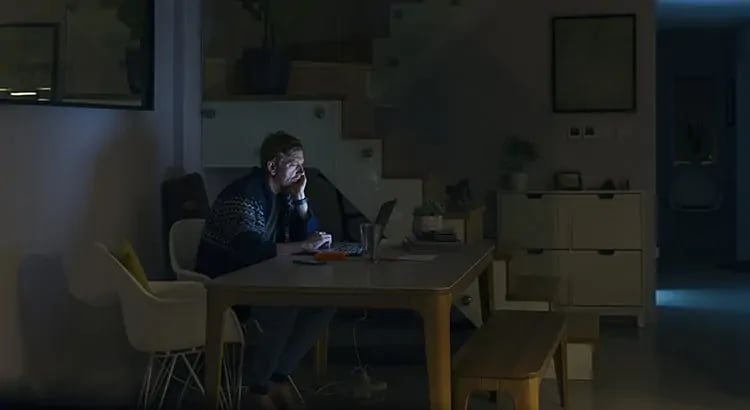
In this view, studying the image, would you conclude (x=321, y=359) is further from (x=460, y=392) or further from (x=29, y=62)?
(x=29, y=62)

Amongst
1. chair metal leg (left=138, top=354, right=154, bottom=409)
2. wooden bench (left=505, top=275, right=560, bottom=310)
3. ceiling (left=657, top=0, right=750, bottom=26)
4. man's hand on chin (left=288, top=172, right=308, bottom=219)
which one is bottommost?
chair metal leg (left=138, top=354, right=154, bottom=409)

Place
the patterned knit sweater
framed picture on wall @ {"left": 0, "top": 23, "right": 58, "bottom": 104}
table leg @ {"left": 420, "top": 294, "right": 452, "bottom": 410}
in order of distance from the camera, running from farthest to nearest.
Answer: framed picture on wall @ {"left": 0, "top": 23, "right": 58, "bottom": 104}
the patterned knit sweater
table leg @ {"left": 420, "top": 294, "right": 452, "bottom": 410}

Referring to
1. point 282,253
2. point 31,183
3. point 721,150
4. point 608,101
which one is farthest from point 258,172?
point 721,150

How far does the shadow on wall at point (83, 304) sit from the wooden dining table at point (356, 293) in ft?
4.19

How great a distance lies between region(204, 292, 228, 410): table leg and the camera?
3404 mm

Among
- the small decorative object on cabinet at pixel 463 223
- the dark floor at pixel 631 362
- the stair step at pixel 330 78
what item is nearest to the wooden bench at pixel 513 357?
the dark floor at pixel 631 362

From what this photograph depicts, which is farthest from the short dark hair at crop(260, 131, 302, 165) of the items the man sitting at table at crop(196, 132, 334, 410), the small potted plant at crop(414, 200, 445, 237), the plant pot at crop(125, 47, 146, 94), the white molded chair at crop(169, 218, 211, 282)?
the plant pot at crop(125, 47, 146, 94)

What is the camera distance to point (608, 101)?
7156 mm

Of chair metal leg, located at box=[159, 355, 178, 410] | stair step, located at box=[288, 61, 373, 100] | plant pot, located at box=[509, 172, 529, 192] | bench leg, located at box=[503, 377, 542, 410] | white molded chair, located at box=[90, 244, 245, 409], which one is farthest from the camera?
plant pot, located at box=[509, 172, 529, 192]

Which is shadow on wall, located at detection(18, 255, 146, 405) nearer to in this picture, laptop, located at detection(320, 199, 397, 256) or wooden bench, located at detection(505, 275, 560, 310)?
laptop, located at detection(320, 199, 397, 256)

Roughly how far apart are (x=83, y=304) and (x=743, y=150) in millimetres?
8142

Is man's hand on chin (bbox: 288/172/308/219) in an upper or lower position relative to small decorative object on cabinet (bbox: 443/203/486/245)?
upper

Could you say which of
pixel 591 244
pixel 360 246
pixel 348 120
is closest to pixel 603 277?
pixel 591 244

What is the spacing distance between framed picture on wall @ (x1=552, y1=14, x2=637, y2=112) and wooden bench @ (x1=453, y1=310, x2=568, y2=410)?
299 cm
